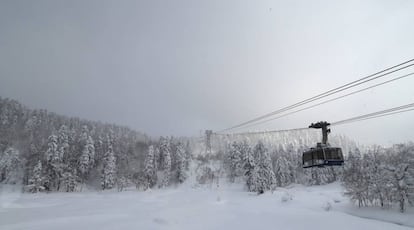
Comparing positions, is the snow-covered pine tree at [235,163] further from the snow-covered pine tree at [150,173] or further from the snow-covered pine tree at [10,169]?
the snow-covered pine tree at [10,169]

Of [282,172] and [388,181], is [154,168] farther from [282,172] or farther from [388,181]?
[388,181]

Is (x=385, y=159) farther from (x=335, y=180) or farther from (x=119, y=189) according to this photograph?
(x=119, y=189)

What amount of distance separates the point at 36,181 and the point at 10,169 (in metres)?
12.2

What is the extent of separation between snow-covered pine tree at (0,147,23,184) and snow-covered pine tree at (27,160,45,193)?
31.5ft

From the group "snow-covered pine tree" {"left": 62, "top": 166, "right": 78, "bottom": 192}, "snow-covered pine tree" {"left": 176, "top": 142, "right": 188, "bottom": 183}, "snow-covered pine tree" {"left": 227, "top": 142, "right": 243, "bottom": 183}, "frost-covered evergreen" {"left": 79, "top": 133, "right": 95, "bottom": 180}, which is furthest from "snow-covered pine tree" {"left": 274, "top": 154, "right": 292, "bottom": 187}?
"snow-covered pine tree" {"left": 62, "top": 166, "right": 78, "bottom": 192}

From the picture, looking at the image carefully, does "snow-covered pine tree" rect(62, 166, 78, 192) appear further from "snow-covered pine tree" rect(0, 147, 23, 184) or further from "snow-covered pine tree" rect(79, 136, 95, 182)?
"snow-covered pine tree" rect(0, 147, 23, 184)

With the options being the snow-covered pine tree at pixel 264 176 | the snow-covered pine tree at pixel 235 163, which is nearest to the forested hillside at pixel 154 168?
the snow-covered pine tree at pixel 264 176

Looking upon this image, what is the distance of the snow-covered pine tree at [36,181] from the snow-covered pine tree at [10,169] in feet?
31.5

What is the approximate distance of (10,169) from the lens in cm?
6347

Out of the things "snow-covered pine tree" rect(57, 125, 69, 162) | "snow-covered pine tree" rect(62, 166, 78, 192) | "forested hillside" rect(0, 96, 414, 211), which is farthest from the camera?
"snow-covered pine tree" rect(57, 125, 69, 162)

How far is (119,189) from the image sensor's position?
67.2 meters

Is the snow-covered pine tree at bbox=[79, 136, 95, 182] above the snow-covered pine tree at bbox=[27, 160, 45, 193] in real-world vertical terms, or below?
above

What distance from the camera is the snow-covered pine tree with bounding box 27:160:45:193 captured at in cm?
5719

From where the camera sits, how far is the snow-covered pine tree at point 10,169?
62.2 m
